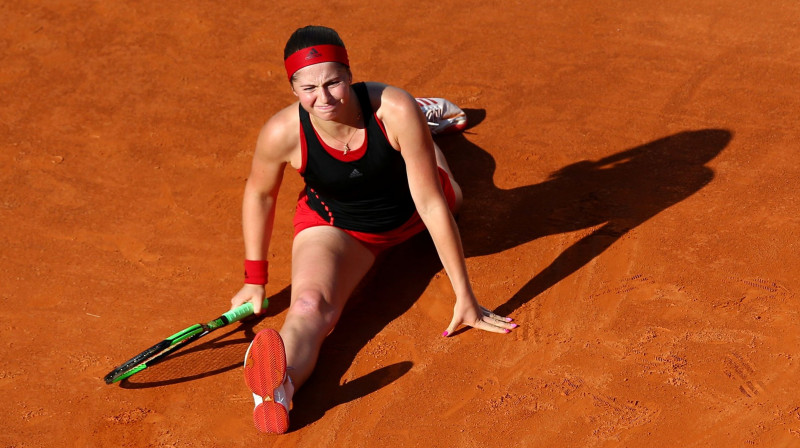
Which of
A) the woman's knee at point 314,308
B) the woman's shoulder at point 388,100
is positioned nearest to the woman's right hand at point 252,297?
the woman's knee at point 314,308

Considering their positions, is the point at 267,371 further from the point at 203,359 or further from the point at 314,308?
the point at 203,359

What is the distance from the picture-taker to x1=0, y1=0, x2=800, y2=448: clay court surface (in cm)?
371

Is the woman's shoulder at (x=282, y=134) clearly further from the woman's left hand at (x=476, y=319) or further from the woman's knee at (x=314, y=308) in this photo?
the woman's left hand at (x=476, y=319)

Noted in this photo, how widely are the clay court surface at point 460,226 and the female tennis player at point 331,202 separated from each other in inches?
7.6

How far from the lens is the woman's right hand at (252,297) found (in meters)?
4.28

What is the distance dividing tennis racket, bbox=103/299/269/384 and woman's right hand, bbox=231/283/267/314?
2 centimetres

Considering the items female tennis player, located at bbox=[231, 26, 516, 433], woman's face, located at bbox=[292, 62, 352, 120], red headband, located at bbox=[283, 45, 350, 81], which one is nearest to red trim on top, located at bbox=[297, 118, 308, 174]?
female tennis player, located at bbox=[231, 26, 516, 433]

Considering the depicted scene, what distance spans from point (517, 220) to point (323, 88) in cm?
161

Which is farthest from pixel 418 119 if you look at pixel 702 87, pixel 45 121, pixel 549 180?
pixel 45 121

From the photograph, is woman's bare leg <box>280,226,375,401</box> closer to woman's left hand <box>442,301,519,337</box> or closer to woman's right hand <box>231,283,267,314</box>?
woman's right hand <box>231,283,267,314</box>

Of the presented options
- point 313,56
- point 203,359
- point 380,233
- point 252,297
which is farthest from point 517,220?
point 203,359

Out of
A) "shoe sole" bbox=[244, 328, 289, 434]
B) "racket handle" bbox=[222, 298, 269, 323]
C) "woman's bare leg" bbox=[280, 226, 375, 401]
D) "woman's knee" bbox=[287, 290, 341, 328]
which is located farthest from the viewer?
"racket handle" bbox=[222, 298, 269, 323]

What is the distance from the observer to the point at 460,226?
486 centimetres

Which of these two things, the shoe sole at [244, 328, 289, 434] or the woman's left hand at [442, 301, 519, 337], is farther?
the woman's left hand at [442, 301, 519, 337]
